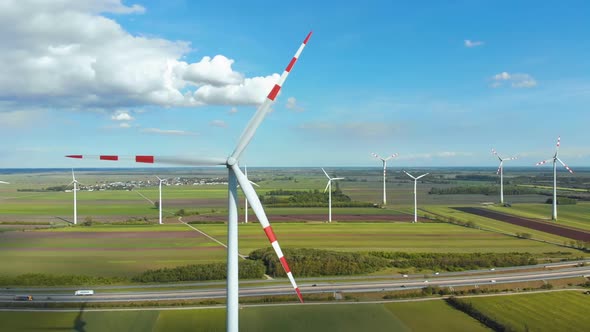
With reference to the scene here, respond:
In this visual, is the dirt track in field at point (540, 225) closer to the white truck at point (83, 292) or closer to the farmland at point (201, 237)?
the farmland at point (201, 237)

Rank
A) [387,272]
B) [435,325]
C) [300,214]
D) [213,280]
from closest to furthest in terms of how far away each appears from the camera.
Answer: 1. [435,325]
2. [213,280]
3. [387,272]
4. [300,214]

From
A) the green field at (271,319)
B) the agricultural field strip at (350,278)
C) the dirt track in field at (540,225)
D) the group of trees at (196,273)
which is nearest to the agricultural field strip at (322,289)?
the agricultural field strip at (350,278)

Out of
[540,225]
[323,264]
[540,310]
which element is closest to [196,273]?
[323,264]

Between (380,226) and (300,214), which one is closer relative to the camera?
(380,226)

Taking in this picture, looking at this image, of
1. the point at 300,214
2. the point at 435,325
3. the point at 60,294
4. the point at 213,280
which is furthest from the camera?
the point at 300,214

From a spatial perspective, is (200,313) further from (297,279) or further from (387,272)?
(387,272)

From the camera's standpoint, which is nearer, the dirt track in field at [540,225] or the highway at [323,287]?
the highway at [323,287]

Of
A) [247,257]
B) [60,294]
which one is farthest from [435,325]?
[60,294]

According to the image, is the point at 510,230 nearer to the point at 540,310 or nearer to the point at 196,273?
the point at 540,310
